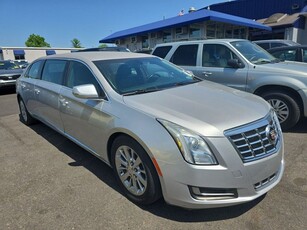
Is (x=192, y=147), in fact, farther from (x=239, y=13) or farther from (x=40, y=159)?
(x=239, y=13)

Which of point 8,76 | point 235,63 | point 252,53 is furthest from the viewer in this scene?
point 8,76

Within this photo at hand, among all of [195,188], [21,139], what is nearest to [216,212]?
[195,188]

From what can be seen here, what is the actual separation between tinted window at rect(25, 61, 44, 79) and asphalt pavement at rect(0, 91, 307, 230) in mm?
1630

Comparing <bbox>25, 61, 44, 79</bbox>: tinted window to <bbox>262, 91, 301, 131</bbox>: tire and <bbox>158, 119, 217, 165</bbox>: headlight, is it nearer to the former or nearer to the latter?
<bbox>158, 119, 217, 165</bbox>: headlight

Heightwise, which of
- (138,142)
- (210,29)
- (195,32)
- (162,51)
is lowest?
(138,142)

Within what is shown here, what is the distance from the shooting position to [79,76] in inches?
144

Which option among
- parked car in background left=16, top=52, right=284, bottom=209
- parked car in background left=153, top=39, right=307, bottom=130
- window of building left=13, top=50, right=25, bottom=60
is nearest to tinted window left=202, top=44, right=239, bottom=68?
parked car in background left=153, top=39, right=307, bottom=130

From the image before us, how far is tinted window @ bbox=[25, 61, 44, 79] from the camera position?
4977 millimetres

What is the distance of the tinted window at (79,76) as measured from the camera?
3334 mm

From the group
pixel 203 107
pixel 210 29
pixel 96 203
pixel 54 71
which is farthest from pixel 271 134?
pixel 210 29

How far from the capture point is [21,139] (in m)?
5.01

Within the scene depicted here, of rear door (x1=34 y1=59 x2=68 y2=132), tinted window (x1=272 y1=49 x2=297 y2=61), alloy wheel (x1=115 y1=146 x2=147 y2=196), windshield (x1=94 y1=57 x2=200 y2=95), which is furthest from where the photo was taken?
tinted window (x1=272 y1=49 x2=297 y2=61)

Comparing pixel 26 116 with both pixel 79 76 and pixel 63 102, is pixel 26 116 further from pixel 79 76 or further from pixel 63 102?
pixel 79 76

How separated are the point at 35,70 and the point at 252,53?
4523mm
